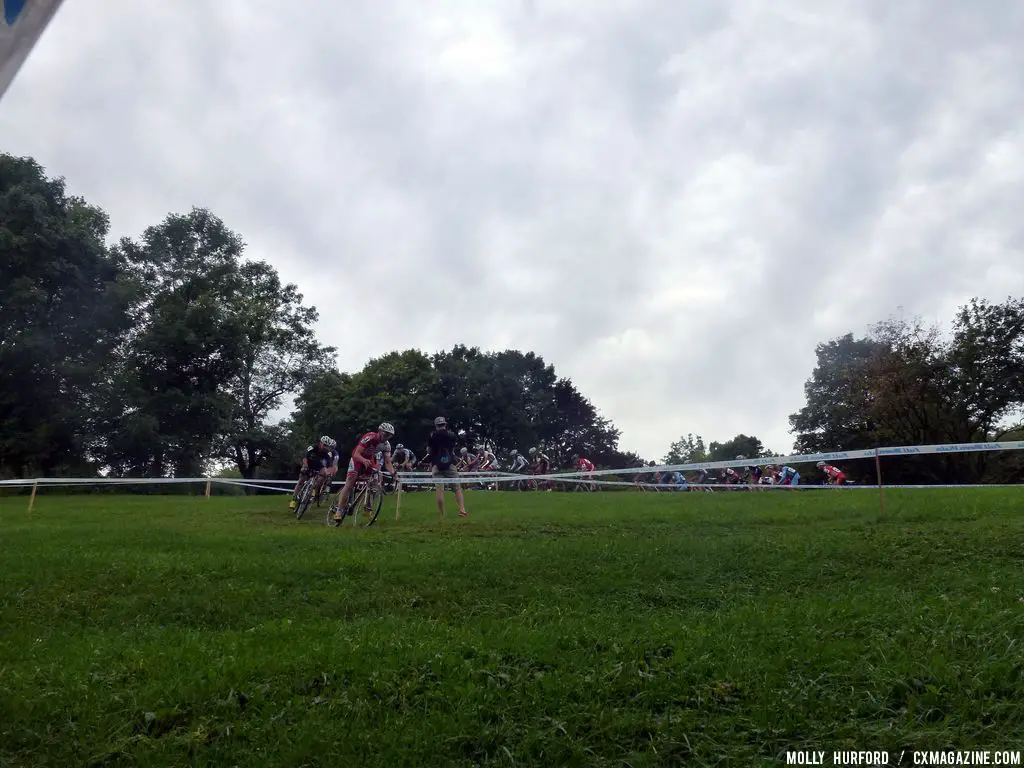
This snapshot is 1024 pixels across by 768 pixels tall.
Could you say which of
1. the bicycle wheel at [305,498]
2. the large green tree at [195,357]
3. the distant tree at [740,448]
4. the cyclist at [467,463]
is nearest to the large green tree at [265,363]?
the large green tree at [195,357]

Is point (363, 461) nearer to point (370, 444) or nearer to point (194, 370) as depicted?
point (370, 444)

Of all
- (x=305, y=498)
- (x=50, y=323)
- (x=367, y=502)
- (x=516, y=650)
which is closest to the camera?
(x=516, y=650)

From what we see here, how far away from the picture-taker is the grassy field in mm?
4828

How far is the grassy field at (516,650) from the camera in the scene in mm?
4828

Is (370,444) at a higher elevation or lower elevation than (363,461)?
higher

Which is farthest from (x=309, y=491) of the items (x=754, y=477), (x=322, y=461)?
(x=754, y=477)

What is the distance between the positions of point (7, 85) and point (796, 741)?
4.95 metres

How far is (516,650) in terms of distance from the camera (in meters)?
6.25

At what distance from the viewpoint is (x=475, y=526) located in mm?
14328

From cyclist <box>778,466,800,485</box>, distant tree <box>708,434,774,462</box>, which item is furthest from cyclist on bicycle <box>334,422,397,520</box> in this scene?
distant tree <box>708,434,774,462</box>

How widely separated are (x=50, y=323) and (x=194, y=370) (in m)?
10.3

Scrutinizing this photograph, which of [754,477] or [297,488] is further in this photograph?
[754,477]

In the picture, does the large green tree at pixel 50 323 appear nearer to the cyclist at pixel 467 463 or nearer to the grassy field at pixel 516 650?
the cyclist at pixel 467 463

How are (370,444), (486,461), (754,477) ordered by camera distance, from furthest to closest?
(754,477) → (486,461) → (370,444)
